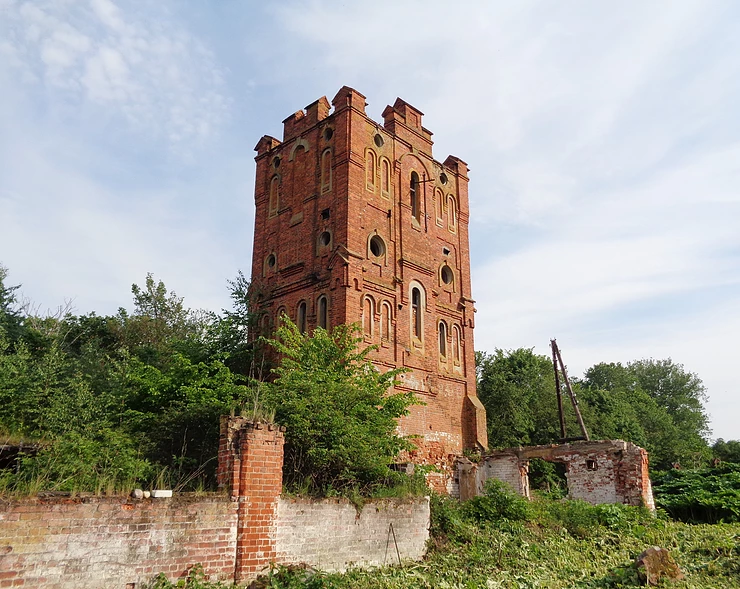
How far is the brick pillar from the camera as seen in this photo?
8.00 meters

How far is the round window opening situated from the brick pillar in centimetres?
1133

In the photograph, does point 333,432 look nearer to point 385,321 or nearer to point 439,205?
point 385,321

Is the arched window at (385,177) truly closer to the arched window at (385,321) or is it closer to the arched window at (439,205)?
the arched window at (439,205)

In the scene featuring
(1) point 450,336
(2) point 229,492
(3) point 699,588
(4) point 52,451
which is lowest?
(3) point 699,588

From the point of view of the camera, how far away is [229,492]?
8.09 m

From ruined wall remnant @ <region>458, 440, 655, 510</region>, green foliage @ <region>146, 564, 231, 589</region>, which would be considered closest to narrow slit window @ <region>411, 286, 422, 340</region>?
ruined wall remnant @ <region>458, 440, 655, 510</region>

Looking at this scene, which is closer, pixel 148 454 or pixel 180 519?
pixel 180 519

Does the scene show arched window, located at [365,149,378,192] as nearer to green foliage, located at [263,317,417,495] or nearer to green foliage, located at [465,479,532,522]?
green foliage, located at [263,317,417,495]

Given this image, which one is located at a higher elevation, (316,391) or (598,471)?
(316,391)

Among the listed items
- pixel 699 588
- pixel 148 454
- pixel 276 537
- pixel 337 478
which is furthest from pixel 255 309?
pixel 699 588

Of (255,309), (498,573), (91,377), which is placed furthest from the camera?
(255,309)

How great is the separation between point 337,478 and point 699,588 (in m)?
5.52

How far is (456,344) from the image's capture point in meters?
21.4

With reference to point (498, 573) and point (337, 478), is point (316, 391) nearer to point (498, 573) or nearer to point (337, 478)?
point (337, 478)
